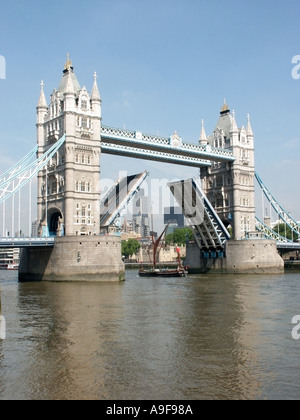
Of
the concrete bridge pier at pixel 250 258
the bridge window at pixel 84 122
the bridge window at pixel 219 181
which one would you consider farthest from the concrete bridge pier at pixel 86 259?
the bridge window at pixel 219 181

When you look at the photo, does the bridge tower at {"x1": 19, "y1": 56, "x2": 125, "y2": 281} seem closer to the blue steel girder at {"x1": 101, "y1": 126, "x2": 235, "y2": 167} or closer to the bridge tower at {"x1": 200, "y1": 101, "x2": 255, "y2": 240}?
the blue steel girder at {"x1": 101, "y1": 126, "x2": 235, "y2": 167}

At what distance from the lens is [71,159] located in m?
52.7

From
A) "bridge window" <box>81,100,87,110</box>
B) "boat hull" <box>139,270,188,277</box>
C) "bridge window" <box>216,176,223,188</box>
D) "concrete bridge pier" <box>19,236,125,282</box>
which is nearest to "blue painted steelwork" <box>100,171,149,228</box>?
"concrete bridge pier" <box>19,236,125,282</box>

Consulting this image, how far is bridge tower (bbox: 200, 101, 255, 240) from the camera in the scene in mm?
71312

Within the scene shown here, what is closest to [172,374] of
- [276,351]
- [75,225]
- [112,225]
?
[276,351]

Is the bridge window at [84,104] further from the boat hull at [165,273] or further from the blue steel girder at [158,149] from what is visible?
the boat hull at [165,273]

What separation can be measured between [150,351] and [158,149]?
156 ft

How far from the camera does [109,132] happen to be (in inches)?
2275

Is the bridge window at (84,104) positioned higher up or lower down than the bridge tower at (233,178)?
higher up

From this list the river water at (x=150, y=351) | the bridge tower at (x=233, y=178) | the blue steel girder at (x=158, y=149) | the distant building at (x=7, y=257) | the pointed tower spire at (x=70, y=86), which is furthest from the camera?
the distant building at (x=7, y=257)

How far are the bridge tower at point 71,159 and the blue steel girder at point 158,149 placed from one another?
322 centimetres

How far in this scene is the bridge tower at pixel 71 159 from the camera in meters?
52.6

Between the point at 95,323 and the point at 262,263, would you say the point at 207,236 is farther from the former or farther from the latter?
the point at 95,323

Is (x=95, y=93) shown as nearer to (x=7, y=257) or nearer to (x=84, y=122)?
(x=84, y=122)
